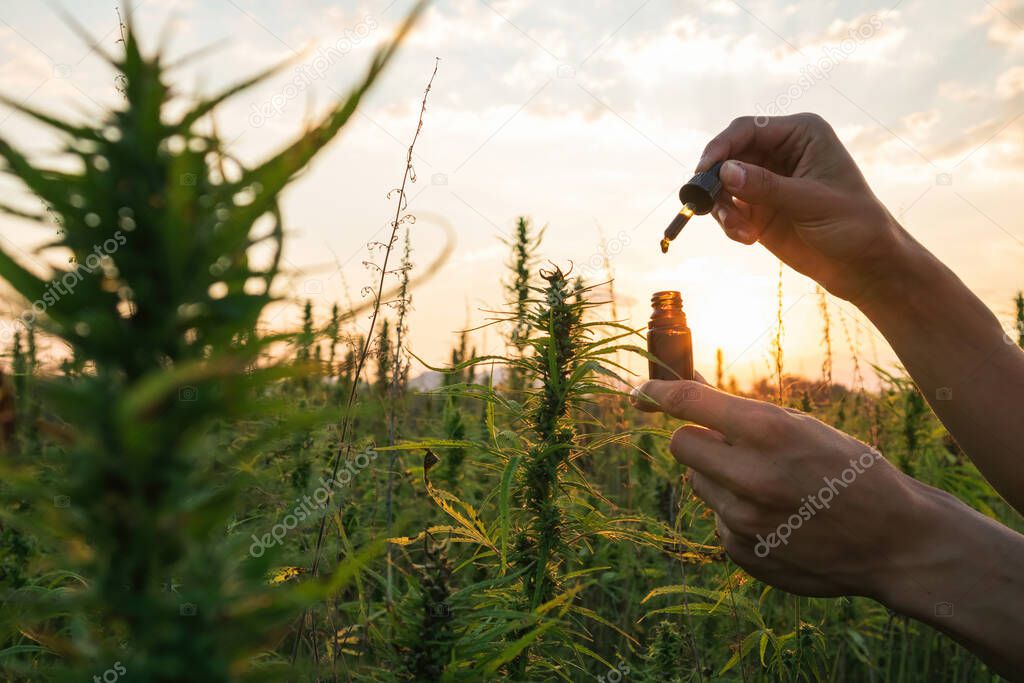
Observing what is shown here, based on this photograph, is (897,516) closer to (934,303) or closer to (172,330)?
(934,303)

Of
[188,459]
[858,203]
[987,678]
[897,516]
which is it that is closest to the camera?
[188,459]

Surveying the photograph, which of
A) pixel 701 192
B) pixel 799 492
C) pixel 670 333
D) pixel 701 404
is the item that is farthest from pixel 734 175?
pixel 799 492

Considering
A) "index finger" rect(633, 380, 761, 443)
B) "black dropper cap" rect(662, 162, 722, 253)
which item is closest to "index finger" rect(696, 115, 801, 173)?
"black dropper cap" rect(662, 162, 722, 253)

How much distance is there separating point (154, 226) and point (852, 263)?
2.94 m

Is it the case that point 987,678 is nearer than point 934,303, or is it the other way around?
point 934,303

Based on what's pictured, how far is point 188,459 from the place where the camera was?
55cm

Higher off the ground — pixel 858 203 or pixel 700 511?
pixel 858 203

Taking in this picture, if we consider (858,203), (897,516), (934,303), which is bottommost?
(897,516)

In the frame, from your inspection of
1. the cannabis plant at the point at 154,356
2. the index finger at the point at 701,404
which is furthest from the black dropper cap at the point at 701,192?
the cannabis plant at the point at 154,356

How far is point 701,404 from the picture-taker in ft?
7.20

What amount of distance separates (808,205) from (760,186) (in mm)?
309

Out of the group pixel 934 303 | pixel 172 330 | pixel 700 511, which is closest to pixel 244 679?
pixel 172 330

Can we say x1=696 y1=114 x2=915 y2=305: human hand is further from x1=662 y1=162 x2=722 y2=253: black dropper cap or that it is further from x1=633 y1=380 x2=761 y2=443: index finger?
x1=633 y1=380 x2=761 y2=443: index finger

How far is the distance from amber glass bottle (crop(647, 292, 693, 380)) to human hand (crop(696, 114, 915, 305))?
0.68 meters
